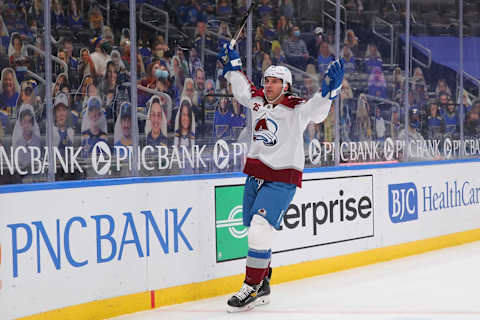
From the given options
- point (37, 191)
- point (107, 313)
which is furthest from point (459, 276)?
point (37, 191)

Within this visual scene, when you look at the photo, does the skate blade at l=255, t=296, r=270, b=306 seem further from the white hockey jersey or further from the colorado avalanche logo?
the colorado avalanche logo

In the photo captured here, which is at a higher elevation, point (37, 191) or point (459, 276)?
point (37, 191)

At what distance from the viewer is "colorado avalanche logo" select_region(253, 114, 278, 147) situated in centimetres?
387

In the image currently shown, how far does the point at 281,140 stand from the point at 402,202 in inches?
86.6

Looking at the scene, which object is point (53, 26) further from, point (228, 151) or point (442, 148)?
point (442, 148)

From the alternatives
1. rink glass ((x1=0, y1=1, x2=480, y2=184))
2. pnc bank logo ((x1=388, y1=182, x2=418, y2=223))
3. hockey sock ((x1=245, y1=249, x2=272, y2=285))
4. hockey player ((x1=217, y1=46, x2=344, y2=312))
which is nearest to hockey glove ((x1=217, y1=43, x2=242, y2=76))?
hockey player ((x1=217, y1=46, x2=344, y2=312))

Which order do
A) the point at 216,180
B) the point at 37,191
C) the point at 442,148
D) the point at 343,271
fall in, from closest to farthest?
the point at 37,191 < the point at 216,180 < the point at 343,271 < the point at 442,148

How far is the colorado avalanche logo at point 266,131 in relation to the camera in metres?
3.87

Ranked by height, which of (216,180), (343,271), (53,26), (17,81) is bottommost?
(343,271)

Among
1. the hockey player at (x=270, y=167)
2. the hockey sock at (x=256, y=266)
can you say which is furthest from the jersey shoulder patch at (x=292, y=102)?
the hockey sock at (x=256, y=266)

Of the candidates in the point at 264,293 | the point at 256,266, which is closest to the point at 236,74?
the point at 256,266

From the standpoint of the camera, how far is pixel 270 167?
3.86 meters

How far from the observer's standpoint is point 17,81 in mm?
3766

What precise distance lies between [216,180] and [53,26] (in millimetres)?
1290
